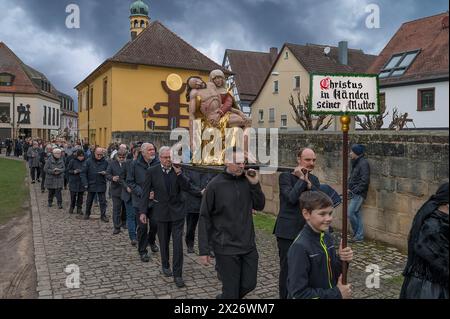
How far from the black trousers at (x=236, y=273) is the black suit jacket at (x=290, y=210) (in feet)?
1.53

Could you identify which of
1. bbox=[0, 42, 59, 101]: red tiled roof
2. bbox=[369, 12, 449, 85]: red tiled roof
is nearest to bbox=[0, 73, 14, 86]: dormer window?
bbox=[0, 42, 59, 101]: red tiled roof

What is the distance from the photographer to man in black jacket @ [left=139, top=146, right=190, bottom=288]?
21.1 ft

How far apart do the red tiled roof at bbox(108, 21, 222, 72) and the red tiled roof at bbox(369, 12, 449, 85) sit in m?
12.0

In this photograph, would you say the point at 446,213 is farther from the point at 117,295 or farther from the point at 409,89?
the point at 409,89

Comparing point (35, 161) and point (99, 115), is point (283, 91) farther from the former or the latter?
point (35, 161)

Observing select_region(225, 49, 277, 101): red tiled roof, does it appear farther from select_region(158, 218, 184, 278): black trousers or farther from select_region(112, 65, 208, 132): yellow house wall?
select_region(158, 218, 184, 278): black trousers

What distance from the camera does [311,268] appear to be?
3271 millimetres

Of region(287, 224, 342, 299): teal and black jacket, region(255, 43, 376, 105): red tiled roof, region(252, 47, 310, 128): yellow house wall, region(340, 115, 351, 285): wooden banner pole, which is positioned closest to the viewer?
region(287, 224, 342, 299): teal and black jacket

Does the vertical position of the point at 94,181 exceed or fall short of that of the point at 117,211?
it exceeds it

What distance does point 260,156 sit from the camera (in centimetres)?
1138

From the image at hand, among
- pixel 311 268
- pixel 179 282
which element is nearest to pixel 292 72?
pixel 179 282

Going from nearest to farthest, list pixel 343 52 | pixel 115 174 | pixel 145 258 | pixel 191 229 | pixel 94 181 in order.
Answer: pixel 145 258
pixel 191 229
pixel 115 174
pixel 94 181
pixel 343 52

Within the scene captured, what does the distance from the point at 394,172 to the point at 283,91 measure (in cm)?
3360
